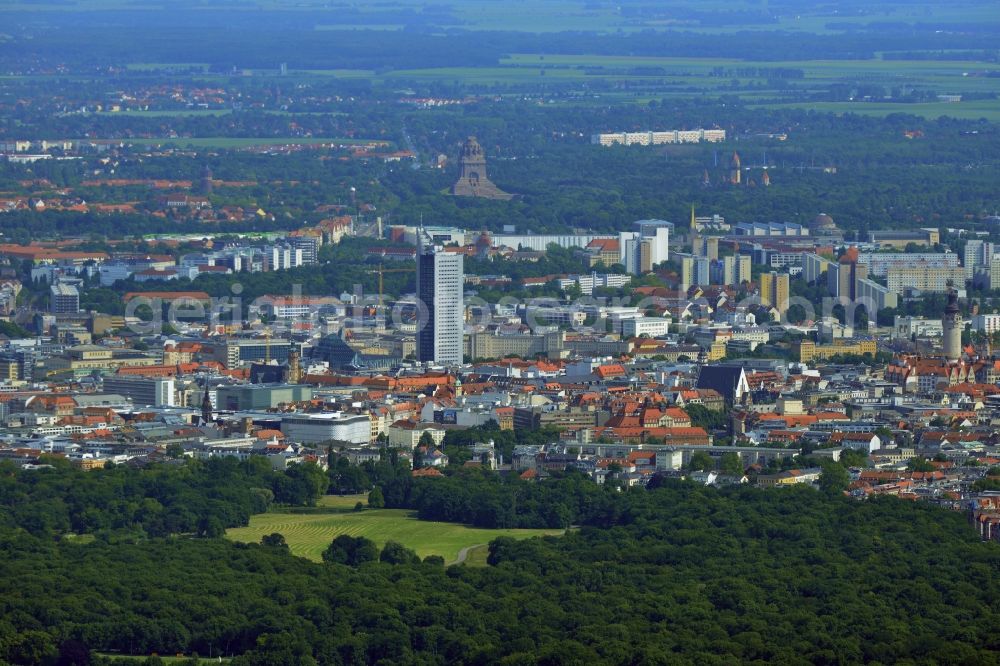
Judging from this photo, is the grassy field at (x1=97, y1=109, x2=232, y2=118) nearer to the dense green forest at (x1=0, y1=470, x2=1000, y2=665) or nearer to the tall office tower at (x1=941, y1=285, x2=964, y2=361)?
the tall office tower at (x1=941, y1=285, x2=964, y2=361)

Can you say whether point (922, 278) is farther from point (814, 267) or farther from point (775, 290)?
point (775, 290)

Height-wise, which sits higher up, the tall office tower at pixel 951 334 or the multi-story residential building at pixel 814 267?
the multi-story residential building at pixel 814 267

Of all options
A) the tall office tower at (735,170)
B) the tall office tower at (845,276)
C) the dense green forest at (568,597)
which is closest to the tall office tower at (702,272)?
the tall office tower at (845,276)

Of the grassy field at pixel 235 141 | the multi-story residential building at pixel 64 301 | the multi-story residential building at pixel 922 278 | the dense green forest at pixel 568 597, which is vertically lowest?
the dense green forest at pixel 568 597

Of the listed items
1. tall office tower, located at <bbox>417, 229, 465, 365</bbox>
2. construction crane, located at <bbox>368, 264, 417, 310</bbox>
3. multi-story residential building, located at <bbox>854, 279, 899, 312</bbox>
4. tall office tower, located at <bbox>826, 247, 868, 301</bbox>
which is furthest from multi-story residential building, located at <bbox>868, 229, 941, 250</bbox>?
tall office tower, located at <bbox>417, 229, 465, 365</bbox>

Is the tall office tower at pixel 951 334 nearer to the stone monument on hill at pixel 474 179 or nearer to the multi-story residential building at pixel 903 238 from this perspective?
the multi-story residential building at pixel 903 238

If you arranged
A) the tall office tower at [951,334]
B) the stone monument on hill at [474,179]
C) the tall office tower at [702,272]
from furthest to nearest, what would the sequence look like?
the stone monument on hill at [474,179] < the tall office tower at [702,272] < the tall office tower at [951,334]
